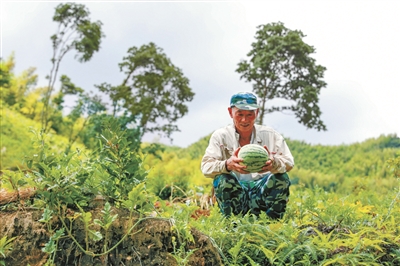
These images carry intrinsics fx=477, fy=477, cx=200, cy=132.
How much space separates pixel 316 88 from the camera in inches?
Answer: 311

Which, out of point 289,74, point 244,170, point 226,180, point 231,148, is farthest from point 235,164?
point 289,74

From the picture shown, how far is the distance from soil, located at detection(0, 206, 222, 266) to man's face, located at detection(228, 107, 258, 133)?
147 centimetres

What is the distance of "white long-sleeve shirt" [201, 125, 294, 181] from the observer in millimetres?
3655

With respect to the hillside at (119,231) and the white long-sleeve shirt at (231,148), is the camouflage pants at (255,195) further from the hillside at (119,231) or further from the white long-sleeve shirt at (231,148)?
the hillside at (119,231)

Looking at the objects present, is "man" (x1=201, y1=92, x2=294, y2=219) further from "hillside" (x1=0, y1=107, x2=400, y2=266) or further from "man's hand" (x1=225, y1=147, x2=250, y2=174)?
"hillside" (x1=0, y1=107, x2=400, y2=266)

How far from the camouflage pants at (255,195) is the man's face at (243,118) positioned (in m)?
0.41

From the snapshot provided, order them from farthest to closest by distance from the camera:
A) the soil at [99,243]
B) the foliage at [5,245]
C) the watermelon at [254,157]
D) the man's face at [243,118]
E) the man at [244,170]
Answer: the man's face at [243,118]
the man at [244,170]
the watermelon at [254,157]
the soil at [99,243]
the foliage at [5,245]

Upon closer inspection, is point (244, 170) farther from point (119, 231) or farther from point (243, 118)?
point (119, 231)

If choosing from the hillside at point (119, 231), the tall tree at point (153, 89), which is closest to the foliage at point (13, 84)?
the tall tree at point (153, 89)

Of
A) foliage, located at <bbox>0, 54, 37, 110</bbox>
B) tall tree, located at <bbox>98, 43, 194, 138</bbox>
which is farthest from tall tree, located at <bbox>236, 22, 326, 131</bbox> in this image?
foliage, located at <bbox>0, 54, 37, 110</bbox>

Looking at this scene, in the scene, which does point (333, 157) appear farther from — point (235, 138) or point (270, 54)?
point (235, 138)

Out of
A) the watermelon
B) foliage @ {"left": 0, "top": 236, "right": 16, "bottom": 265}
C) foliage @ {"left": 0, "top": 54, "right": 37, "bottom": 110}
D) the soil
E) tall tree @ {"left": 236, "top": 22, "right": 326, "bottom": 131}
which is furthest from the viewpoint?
foliage @ {"left": 0, "top": 54, "right": 37, "bottom": 110}

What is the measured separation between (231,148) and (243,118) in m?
0.29

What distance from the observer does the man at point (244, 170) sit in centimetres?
363
